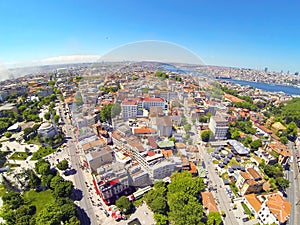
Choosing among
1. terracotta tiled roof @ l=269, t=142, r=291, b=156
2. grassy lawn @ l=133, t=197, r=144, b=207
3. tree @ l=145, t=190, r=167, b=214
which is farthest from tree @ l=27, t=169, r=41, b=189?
terracotta tiled roof @ l=269, t=142, r=291, b=156

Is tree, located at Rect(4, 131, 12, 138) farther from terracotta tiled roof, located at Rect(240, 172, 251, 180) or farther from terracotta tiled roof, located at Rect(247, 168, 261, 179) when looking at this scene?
terracotta tiled roof, located at Rect(247, 168, 261, 179)

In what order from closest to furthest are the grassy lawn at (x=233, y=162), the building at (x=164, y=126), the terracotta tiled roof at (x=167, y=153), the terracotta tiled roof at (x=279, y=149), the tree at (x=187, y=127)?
the terracotta tiled roof at (x=167, y=153) → the building at (x=164, y=126) → the tree at (x=187, y=127) → the grassy lawn at (x=233, y=162) → the terracotta tiled roof at (x=279, y=149)

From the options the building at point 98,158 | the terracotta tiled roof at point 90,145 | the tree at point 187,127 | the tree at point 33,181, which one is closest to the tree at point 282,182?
the tree at point 187,127

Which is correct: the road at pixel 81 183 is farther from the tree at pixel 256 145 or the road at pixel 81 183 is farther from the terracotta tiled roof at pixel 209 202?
the tree at pixel 256 145

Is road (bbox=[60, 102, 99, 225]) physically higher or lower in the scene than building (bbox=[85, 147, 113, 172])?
lower

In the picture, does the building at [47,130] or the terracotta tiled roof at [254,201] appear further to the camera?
the building at [47,130]

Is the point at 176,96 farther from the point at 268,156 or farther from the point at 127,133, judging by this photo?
the point at 268,156

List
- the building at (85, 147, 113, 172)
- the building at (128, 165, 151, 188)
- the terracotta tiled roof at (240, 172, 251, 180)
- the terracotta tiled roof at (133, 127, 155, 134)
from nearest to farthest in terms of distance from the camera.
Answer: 1. the building at (128, 165, 151, 188)
2. the building at (85, 147, 113, 172)
3. the terracotta tiled roof at (240, 172, 251, 180)
4. the terracotta tiled roof at (133, 127, 155, 134)
